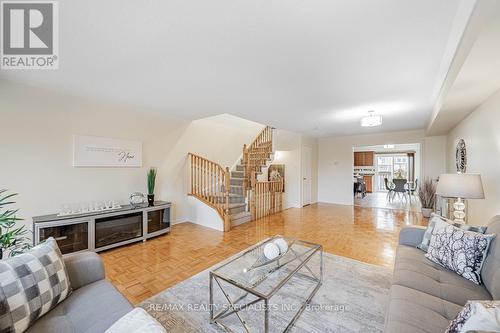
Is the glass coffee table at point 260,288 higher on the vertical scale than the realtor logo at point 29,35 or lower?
lower

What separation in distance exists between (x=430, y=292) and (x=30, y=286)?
2345 millimetres

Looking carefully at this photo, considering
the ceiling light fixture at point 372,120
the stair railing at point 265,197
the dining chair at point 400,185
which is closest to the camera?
the ceiling light fixture at point 372,120

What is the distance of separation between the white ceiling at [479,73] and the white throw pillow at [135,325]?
7.86ft

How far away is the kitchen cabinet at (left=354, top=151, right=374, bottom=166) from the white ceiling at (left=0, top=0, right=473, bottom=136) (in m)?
7.59

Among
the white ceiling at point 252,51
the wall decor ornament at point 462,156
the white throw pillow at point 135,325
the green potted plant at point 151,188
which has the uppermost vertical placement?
the white ceiling at point 252,51

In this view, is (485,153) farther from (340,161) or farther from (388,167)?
(388,167)

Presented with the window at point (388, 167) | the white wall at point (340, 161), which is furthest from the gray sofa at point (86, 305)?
the window at point (388, 167)

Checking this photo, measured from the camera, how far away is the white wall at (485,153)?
8.01 ft

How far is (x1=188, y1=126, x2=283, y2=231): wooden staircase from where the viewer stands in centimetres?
438

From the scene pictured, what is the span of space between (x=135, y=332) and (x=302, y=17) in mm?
2092

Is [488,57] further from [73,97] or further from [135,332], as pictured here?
[73,97]

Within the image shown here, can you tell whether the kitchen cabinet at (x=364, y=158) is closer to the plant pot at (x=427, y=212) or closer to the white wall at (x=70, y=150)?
the plant pot at (x=427, y=212)

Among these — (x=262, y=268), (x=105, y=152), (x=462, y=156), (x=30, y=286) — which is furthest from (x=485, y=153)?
(x=105, y=152)

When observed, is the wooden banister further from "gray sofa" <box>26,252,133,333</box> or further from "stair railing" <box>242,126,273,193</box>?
"gray sofa" <box>26,252,133,333</box>
